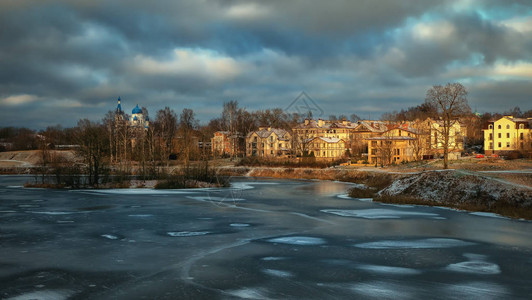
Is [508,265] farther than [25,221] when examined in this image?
No

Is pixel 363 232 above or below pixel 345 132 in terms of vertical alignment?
below

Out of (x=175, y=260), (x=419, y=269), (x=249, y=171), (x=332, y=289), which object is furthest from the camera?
(x=249, y=171)

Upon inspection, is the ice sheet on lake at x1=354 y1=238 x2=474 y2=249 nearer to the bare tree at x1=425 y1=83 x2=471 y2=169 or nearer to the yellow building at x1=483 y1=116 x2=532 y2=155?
the bare tree at x1=425 y1=83 x2=471 y2=169

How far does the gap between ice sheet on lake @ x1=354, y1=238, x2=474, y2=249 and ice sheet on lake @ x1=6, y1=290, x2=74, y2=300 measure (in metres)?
8.27

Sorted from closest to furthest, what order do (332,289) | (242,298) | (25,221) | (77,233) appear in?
(242,298) < (332,289) < (77,233) < (25,221)

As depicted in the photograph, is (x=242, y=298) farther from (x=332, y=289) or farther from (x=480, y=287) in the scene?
(x=480, y=287)

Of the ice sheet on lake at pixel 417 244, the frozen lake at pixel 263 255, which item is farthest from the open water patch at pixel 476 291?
the ice sheet on lake at pixel 417 244

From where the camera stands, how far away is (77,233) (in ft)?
50.0

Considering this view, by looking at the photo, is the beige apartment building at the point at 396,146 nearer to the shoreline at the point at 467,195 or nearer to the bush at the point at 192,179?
the bush at the point at 192,179

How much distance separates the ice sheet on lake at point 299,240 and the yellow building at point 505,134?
251 feet

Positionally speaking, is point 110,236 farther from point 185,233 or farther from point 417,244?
point 417,244

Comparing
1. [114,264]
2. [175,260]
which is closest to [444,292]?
[175,260]

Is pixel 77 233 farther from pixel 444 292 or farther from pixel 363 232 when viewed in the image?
pixel 444 292

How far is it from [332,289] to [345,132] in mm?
103937
